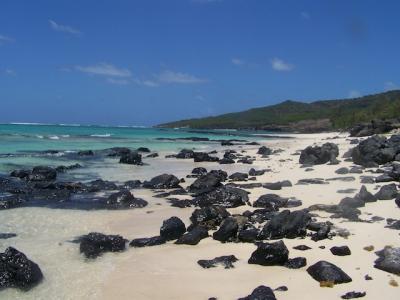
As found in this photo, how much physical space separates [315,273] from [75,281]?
175 inches

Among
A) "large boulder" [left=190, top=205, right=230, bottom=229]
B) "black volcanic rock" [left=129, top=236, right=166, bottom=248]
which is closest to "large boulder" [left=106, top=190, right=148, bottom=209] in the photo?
"large boulder" [left=190, top=205, right=230, bottom=229]

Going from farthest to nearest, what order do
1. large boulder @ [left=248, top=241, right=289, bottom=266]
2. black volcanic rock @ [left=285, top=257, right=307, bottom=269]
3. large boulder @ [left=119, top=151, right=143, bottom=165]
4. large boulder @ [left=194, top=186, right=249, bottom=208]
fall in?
large boulder @ [left=119, top=151, right=143, bottom=165] < large boulder @ [left=194, top=186, right=249, bottom=208] < large boulder @ [left=248, top=241, right=289, bottom=266] < black volcanic rock @ [left=285, top=257, right=307, bottom=269]

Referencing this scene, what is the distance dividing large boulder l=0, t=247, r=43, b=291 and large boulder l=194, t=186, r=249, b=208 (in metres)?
8.11

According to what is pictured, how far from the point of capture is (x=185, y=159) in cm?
3991

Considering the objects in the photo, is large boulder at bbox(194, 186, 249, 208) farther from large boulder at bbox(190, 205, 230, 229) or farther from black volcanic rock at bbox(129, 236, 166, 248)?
black volcanic rock at bbox(129, 236, 166, 248)

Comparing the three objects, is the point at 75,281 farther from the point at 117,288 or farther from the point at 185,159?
the point at 185,159

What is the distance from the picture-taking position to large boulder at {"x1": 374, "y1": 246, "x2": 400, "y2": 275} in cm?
943

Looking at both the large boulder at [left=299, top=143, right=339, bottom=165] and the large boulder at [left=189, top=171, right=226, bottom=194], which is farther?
the large boulder at [left=299, top=143, right=339, bottom=165]

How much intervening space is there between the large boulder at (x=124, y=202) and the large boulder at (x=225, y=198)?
195 centimetres

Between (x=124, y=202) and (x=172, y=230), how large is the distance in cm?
533

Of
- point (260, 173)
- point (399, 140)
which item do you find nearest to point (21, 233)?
point (260, 173)

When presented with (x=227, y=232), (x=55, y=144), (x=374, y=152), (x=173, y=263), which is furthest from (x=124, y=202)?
(x=55, y=144)

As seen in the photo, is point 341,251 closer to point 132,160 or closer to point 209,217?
point 209,217

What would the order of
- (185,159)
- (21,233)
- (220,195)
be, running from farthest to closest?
(185,159)
(220,195)
(21,233)
